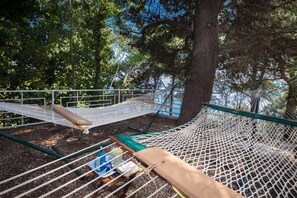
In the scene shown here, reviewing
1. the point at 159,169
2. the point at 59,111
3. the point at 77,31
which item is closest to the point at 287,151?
the point at 159,169

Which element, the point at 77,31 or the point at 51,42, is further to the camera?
the point at 77,31

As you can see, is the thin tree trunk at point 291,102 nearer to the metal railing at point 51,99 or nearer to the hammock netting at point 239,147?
the hammock netting at point 239,147

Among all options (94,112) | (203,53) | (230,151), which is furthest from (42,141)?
(203,53)

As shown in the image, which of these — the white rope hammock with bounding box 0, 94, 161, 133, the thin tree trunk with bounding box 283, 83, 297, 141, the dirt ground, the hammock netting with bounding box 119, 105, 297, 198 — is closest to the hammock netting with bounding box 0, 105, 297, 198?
the hammock netting with bounding box 119, 105, 297, 198

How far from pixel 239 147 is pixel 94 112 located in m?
1.88

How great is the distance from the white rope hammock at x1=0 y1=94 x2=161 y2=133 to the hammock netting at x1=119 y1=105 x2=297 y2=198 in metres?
0.99

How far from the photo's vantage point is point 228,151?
143 cm

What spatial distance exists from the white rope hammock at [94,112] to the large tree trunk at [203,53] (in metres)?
0.93

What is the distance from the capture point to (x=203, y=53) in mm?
2559

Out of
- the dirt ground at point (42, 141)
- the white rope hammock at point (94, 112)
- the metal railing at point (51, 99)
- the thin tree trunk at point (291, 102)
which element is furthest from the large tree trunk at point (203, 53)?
the thin tree trunk at point (291, 102)

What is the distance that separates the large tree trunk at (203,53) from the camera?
254cm

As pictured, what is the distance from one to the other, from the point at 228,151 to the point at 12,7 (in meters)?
3.99

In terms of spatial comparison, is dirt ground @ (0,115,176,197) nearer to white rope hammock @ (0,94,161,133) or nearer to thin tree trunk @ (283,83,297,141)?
white rope hammock @ (0,94,161,133)

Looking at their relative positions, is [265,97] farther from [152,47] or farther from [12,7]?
[12,7]
